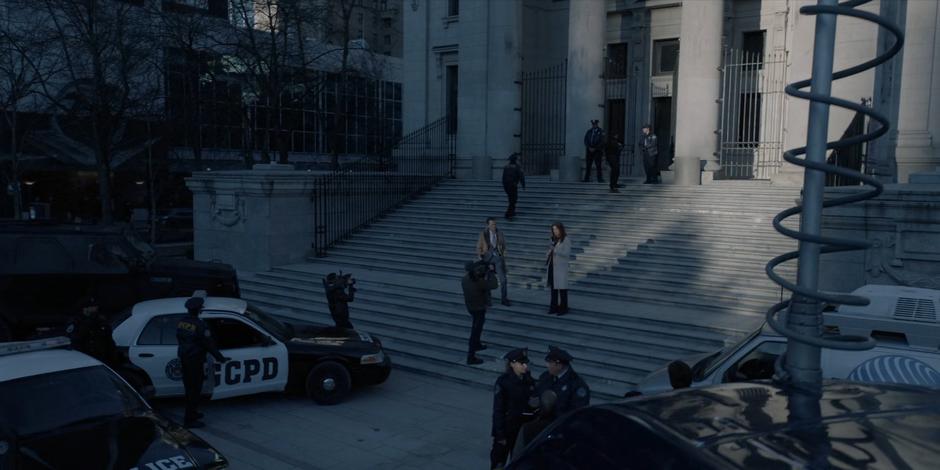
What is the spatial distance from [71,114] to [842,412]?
23327mm

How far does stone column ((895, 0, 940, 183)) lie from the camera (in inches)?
691

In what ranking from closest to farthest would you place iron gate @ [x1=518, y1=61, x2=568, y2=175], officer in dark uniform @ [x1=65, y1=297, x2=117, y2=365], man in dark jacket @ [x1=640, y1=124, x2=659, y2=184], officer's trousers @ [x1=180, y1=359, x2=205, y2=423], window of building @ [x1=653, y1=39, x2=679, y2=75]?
officer's trousers @ [x1=180, y1=359, x2=205, y2=423]
officer in dark uniform @ [x1=65, y1=297, x2=117, y2=365]
man in dark jacket @ [x1=640, y1=124, x2=659, y2=184]
window of building @ [x1=653, y1=39, x2=679, y2=75]
iron gate @ [x1=518, y1=61, x2=568, y2=175]

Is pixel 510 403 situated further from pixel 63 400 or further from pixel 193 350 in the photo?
pixel 193 350

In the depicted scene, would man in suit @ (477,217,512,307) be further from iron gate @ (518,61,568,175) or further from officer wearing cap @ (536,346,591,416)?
iron gate @ (518,61,568,175)

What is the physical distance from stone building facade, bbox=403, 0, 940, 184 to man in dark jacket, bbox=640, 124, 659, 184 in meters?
0.66

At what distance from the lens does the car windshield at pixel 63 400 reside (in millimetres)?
6027

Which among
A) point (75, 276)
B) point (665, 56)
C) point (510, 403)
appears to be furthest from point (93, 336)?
point (665, 56)

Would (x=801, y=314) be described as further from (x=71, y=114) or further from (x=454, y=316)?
(x=71, y=114)

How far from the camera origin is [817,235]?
2.98 metres

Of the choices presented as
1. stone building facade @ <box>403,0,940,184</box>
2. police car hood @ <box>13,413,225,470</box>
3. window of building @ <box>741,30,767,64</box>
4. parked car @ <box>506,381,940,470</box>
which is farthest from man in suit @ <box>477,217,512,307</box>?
window of building @ <box>741,30,767,64</box>

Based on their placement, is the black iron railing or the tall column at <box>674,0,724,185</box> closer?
the black iron railing

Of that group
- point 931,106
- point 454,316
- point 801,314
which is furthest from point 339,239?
point 801,314

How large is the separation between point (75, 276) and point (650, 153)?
44.6 ft

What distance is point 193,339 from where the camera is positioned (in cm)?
859
